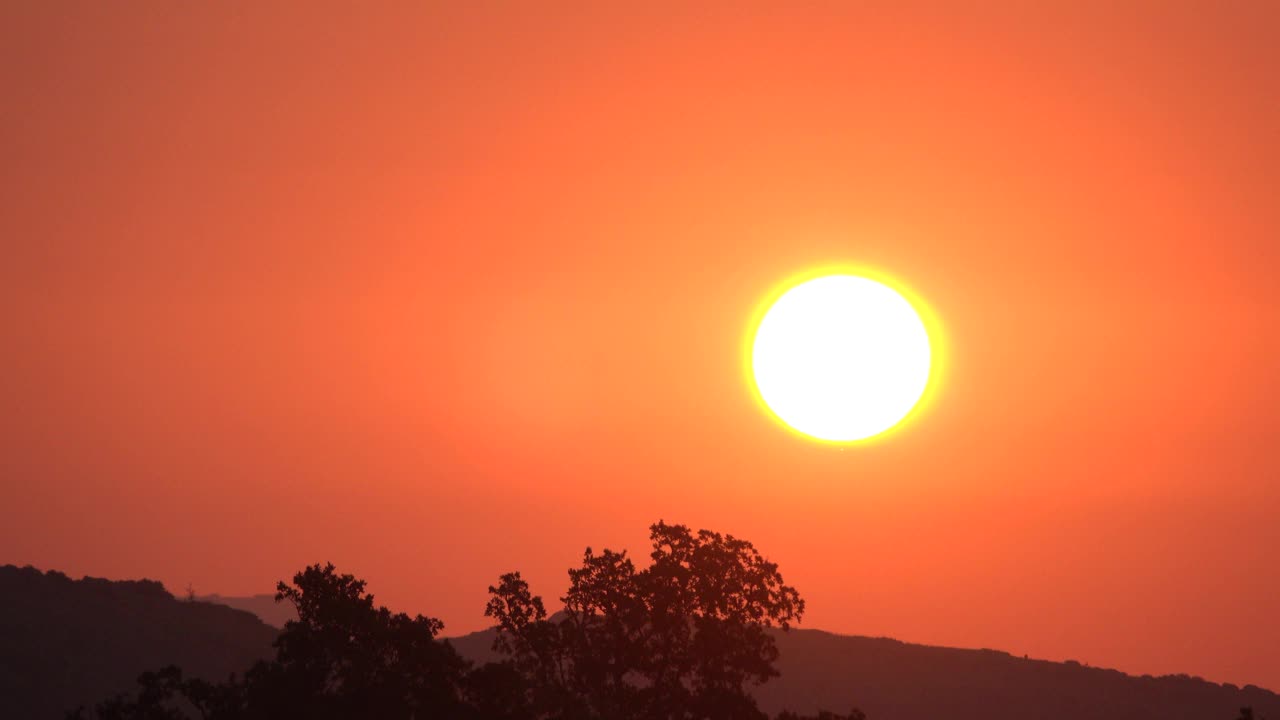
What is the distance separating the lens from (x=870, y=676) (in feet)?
536

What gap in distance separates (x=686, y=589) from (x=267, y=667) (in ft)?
45.4

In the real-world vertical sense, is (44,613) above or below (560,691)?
above

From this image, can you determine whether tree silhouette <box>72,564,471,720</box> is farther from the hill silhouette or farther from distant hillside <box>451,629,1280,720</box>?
distant hillside <box>451,629,1280,720</box>

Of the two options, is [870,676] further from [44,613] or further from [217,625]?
[44,613]

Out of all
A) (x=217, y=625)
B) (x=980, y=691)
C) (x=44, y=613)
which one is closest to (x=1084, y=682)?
(x=980, y=691)

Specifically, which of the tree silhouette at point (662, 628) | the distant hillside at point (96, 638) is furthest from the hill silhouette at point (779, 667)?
the tree silhouette at point (662, 628)

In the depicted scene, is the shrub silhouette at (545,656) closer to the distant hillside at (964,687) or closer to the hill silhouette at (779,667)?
the hill silhouette at (779,667)

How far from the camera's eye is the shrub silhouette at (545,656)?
1676 inches

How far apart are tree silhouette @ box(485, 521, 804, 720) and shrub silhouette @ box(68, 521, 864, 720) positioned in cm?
5

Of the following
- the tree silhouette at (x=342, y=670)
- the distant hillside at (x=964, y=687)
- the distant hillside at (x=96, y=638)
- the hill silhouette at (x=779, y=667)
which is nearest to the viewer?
the tree silhouette at (x=342, y=670)

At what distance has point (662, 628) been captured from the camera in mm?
48719

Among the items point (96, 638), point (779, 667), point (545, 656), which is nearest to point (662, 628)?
point (545, 656)

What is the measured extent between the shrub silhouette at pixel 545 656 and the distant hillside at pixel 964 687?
4093 inches

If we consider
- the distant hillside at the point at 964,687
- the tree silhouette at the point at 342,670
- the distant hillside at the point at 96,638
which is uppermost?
the distant hillside at the point at 964,687
